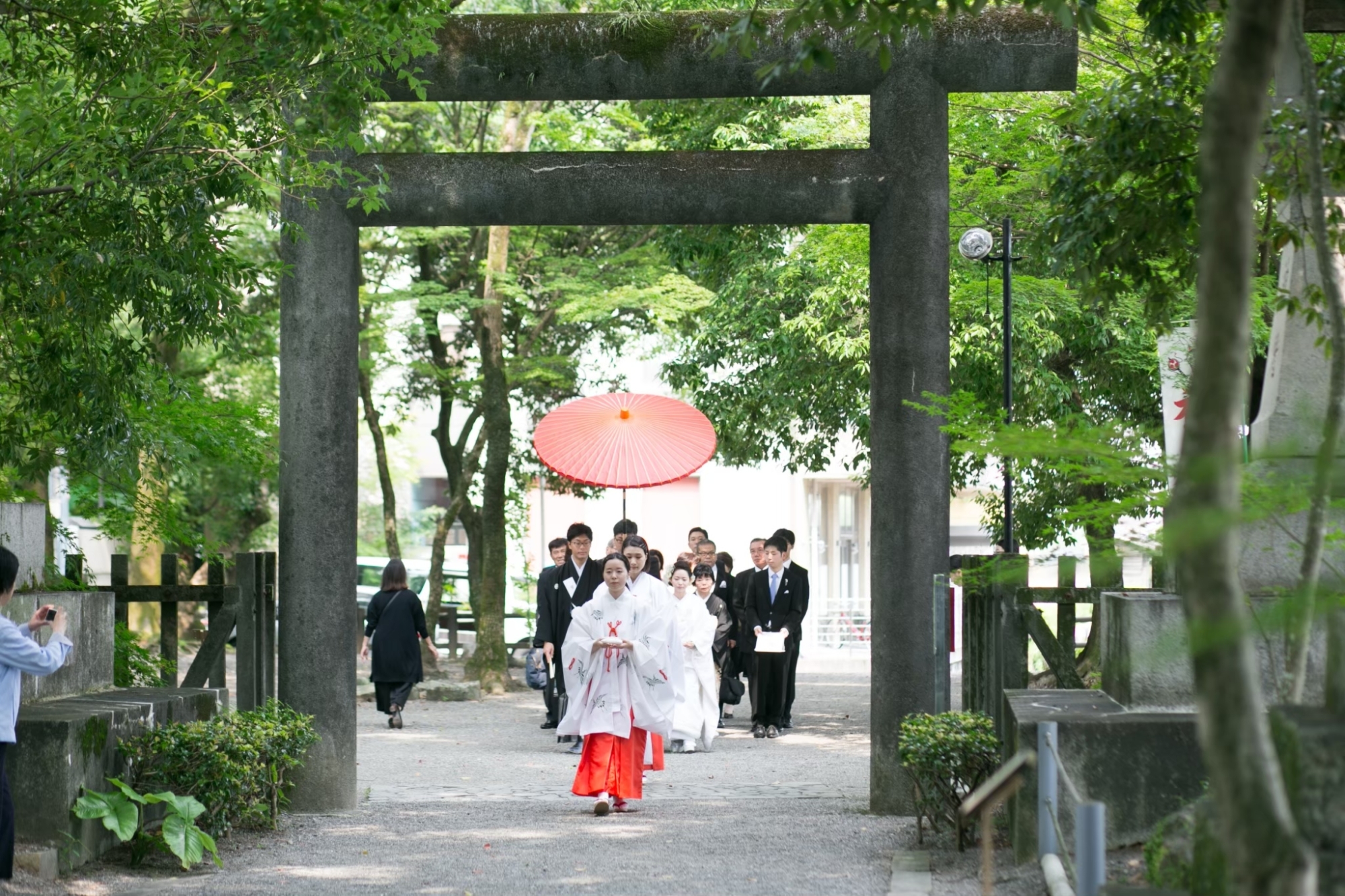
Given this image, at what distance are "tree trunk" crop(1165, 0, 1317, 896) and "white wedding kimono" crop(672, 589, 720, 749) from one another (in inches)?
447

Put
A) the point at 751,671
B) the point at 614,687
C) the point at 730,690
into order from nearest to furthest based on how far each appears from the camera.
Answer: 1. the point at 614,687
2. the point at 751,671
3. the point at 730,690

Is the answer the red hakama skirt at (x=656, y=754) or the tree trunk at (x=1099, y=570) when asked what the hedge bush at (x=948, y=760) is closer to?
the tree trunk at (x=1099, y=570)

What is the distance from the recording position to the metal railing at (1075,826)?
4078 millimetres

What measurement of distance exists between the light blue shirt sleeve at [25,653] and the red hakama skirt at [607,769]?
3.91 metres

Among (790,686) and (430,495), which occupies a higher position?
(430,495)

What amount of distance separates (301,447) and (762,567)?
7179mm

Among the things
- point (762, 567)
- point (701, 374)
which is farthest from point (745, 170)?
point (701, 374)

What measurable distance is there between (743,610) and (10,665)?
1003 centimetres

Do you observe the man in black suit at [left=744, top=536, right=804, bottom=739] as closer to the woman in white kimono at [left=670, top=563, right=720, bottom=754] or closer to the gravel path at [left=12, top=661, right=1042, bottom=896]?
the woman in white kimono at [left=670, top=563, right=720, bottom=754]

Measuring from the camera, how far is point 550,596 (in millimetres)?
13836

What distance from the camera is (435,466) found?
52.2m

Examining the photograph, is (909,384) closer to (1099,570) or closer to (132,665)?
(1099,570)

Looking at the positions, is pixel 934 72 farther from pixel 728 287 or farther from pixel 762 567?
pixel 728 287

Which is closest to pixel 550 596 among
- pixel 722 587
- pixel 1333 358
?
pixel 722 587
